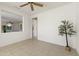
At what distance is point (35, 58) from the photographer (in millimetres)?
817

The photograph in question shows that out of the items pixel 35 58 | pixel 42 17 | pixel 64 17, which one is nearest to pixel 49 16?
pixel 42 17

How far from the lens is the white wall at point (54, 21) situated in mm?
4125

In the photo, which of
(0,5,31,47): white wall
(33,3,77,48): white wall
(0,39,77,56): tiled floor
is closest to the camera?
(0,39,77,56): tiled floor

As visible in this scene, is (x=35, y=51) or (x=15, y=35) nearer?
(x=35, y=51)

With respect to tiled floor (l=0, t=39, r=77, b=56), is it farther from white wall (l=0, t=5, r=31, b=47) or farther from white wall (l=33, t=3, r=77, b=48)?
white wall (l=33, t=3, r=77, b=48)

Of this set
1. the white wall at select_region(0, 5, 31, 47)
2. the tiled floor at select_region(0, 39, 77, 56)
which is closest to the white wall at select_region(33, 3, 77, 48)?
the tiled floor at select_region(0, 39, 77, 56)

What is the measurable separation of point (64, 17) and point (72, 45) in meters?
1.55

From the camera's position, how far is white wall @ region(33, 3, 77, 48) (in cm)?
412

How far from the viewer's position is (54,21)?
530 centimetres

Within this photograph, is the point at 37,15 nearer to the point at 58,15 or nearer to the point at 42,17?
the point at 42,17

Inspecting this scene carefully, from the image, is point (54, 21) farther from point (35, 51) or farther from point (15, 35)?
point (15, 35)

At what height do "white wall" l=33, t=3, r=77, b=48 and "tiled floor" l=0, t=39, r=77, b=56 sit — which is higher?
"white wall" l=33, t=3, r=77, b=48

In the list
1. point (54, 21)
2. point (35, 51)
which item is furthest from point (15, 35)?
point (54, 21)

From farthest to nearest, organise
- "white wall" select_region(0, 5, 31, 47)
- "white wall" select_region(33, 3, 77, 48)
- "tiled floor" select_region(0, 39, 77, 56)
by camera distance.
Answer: "white wall" select_region(0, 5, 31, 47) → "white wall" select_region(33, 3, 77, 48) → "tiled floor" select_region(0, 39, 77, 56)
